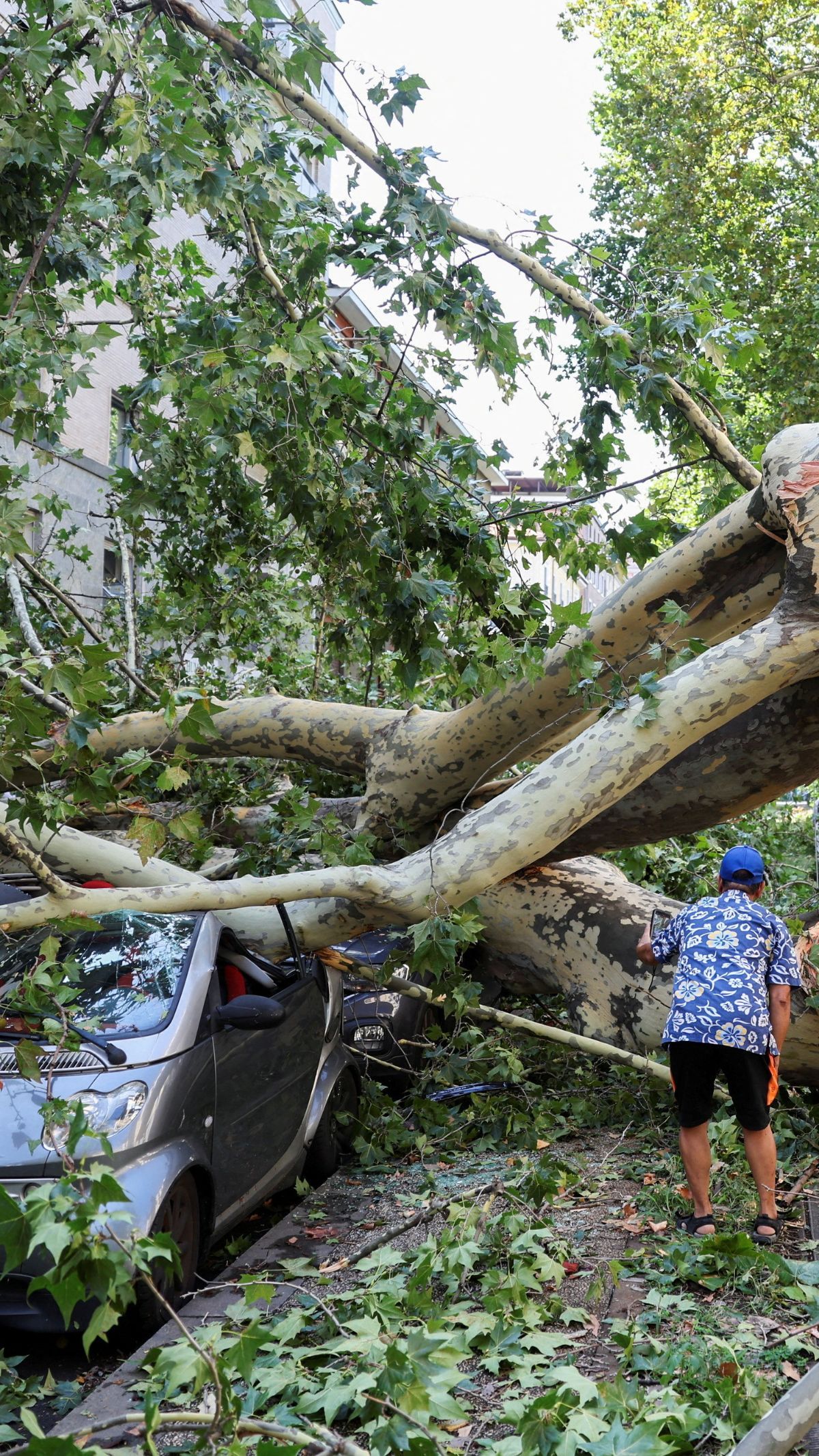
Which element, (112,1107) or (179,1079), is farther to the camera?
(179,1079)

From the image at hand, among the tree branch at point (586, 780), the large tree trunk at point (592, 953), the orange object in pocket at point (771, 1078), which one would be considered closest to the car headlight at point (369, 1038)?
Answer: the large tree trunk at point (592, 953)

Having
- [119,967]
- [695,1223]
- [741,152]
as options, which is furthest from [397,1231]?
[741,152]

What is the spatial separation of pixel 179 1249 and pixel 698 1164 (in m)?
2.13

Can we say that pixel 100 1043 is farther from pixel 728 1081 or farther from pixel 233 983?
pixel 728 1081

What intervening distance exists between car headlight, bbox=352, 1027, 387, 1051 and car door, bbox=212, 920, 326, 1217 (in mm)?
1159

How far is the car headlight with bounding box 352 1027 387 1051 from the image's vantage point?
738 cm

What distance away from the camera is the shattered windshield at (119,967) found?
4.71 m

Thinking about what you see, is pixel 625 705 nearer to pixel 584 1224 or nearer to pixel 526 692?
pixel 526 692

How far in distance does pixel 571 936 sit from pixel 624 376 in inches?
125

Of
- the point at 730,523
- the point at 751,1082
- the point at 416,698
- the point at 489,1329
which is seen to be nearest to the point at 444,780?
the point at 416,698

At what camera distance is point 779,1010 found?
16.3 ft

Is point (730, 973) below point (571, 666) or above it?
below

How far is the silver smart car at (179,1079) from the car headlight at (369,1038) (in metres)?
1.08

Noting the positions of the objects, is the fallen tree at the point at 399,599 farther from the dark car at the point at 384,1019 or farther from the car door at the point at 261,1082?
the dark car at the point at 384,1019
